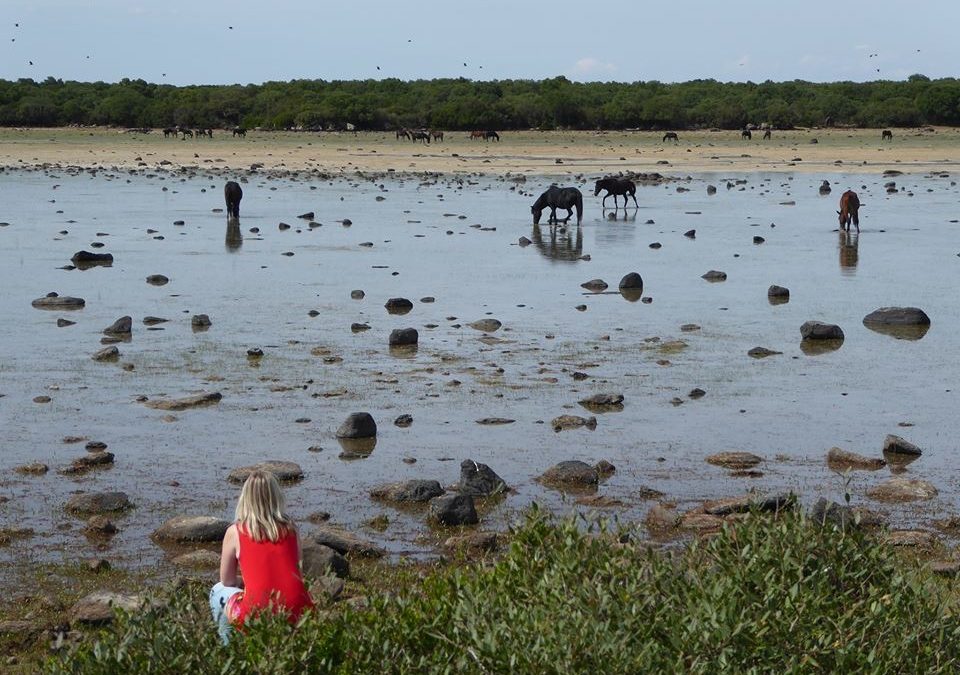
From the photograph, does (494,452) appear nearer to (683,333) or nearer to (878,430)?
(878,430)

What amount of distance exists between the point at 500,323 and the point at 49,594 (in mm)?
9144

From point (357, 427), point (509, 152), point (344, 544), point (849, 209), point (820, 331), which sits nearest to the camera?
point (344, 544)

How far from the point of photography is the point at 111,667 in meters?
4.48

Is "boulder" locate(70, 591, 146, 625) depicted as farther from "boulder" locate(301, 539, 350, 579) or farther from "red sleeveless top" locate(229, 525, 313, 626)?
"red sleeveless top" locate(229, 525, 313, 626)

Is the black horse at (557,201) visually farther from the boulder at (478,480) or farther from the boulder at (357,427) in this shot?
the boulder at (478,480)

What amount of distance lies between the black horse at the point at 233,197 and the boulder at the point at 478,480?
20.5 meters

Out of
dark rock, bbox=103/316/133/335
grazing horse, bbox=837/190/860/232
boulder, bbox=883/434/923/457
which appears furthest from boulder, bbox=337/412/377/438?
grazing horse, bbox=837/190/860/232

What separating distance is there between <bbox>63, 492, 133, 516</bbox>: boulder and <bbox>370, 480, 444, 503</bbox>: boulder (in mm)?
1578

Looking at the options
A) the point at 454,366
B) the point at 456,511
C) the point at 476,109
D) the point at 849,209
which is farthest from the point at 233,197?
the point at 476,109

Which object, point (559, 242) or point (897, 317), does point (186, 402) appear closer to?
point (897, 317)

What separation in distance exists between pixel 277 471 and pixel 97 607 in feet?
9.20

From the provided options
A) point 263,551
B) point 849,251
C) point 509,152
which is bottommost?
point 849,251

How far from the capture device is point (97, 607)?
675cm

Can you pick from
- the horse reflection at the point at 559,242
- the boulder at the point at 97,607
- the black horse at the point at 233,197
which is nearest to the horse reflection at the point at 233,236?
the black horse at the point at 233,197
